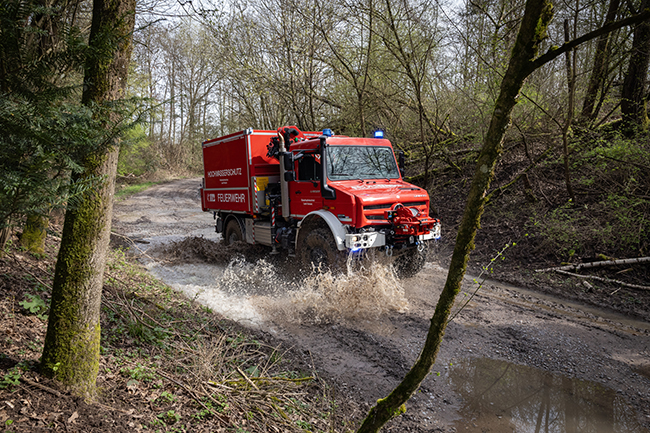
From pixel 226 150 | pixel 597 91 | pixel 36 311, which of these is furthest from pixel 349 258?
pixel 597 91

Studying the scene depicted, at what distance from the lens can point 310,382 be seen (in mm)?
3947

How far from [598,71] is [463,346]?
784 centimetres

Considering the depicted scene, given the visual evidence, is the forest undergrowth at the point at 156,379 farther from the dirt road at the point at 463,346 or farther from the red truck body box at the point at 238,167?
the red truck body box at the point at 238,167

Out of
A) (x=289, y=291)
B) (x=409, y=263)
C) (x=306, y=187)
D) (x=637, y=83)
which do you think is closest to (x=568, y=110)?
(x=637, y=83)

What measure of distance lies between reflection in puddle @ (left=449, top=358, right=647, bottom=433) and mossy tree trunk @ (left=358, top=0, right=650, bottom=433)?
1.60 meters

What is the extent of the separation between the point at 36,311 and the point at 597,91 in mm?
11526

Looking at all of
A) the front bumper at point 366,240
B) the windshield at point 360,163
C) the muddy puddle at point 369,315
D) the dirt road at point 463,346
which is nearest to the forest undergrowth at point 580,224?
the dirt road at point 463,346

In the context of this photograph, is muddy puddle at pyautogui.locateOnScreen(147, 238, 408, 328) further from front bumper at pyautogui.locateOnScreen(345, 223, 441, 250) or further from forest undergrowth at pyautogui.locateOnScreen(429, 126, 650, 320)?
forest undergrowth at pyautogui.locateOnScreen(429, 126, 650, 320)

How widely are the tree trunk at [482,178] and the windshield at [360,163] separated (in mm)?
5372

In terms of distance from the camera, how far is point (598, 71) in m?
9.12

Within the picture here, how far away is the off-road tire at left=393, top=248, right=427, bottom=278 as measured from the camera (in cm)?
761

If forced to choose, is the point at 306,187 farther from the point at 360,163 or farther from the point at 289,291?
the point at 289,291

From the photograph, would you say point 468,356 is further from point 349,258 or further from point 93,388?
point 93,388

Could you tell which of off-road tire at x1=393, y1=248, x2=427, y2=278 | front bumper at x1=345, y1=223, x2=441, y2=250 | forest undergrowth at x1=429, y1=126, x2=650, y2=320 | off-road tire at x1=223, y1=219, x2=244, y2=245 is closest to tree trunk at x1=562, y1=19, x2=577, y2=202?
forest undergrowth at x1=429, y1=126, x2=650, y2=320
